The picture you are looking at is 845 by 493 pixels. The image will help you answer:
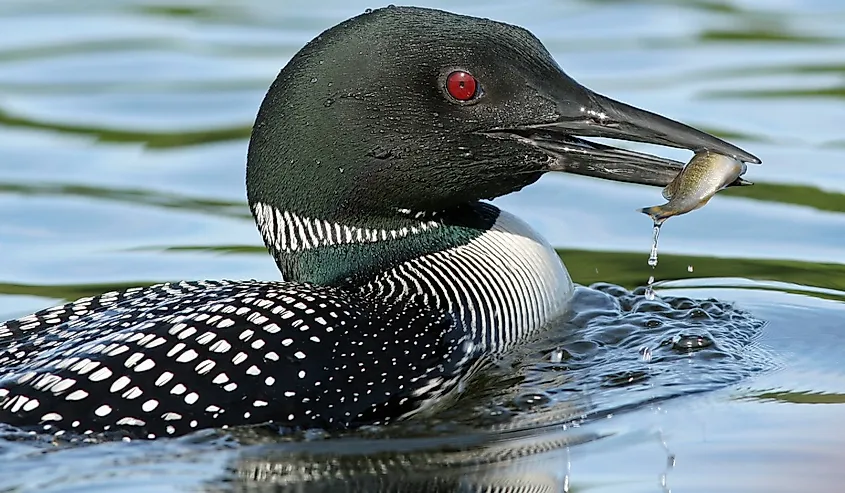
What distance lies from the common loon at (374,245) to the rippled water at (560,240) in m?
0.15

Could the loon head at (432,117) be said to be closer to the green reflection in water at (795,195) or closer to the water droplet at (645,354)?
the water droplet at (645,354)

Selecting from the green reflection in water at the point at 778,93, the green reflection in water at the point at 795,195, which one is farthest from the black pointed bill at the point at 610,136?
the green reflection in water at the point at 778,93

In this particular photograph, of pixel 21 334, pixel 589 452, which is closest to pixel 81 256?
pixel 21 334

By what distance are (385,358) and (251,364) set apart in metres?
0.45

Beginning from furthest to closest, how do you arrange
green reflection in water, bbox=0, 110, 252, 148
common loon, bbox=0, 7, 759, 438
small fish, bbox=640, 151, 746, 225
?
green reflection in water, bbox=0, 110, 252, 148 < small fish, bbox=640, 151, 746, 225 < common loon, bbox=0, 7, 759, 438

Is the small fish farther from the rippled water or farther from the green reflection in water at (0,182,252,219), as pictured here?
the green reflection in water at (0,182,252,219)

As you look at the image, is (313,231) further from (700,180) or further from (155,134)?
(155,134)

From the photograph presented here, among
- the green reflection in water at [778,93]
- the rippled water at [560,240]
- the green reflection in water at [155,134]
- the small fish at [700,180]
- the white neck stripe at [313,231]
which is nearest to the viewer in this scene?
the rippled water at [560,240]

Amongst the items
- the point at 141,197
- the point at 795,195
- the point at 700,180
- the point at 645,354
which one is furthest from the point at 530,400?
the point at 141,197

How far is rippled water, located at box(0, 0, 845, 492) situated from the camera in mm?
5328

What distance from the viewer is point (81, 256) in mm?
8195

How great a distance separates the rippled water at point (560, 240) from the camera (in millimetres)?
5328

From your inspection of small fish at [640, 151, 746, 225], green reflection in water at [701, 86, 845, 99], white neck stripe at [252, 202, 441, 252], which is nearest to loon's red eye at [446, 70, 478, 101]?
white neck stripe at [252, 202, 441, 252]

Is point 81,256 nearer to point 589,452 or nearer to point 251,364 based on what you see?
point 251,364
